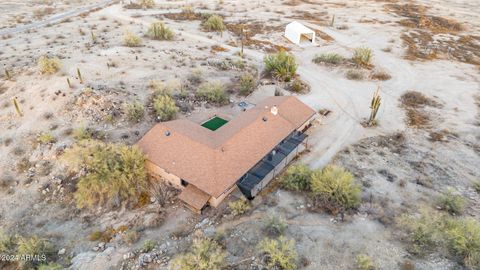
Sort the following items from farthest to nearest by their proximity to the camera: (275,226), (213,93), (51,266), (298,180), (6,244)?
(213,93)
(298,180)
(6,244)
(275,226)
(51,266)

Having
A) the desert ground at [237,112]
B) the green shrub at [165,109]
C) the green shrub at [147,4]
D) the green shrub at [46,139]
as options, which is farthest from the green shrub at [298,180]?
the green shrub at [147,4]

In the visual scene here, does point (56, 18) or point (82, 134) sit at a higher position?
point (56, 18)

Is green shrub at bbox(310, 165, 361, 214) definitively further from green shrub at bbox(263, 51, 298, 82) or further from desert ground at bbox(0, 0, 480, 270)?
green shrub at bbox(263, 51, 298, 82)

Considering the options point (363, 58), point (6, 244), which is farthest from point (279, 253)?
point (363, 58)

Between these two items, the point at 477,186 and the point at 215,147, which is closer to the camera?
the point at 215,147

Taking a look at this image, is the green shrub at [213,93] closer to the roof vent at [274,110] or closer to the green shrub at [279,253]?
the roof vent at [274,110]

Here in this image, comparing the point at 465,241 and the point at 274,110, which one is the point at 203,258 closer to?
the point at 465,241

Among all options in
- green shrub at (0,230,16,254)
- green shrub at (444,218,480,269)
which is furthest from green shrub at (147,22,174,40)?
green shrub at (444,218,480,269)

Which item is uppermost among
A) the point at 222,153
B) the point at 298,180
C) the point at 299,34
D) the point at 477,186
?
the point at 299,34
